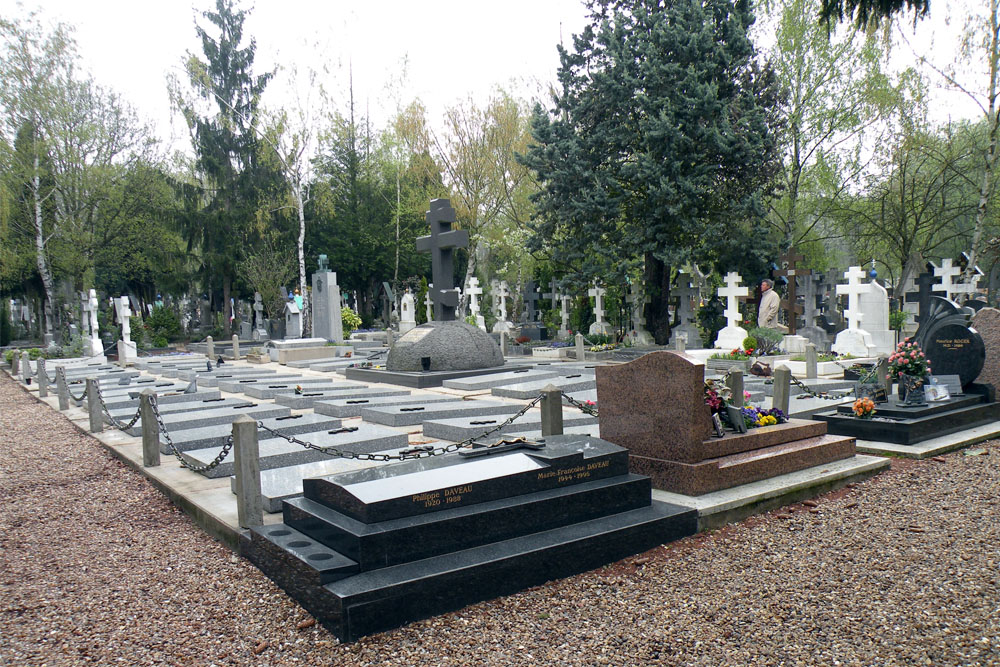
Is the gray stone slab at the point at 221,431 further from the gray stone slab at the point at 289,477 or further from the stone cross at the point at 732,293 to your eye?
the stone cross at the point at 732,293

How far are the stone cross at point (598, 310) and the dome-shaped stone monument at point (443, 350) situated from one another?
7.94 meters

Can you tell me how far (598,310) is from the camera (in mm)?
23328

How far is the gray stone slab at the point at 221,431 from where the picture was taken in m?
7.82

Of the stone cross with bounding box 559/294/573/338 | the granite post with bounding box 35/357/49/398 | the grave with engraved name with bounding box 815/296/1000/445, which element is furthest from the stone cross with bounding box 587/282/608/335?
the granite post with bounding box 35/357/49/398

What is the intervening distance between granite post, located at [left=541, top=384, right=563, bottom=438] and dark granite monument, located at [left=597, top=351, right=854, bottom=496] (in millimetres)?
565

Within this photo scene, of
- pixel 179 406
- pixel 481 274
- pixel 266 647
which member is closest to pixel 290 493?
pixel 266 647

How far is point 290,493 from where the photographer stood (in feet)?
17.7

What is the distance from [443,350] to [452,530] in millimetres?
10929

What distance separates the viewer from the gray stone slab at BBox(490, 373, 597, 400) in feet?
37.9

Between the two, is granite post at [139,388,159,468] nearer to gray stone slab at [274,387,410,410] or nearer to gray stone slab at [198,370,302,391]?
gray stone slab at [274,387,410,410]

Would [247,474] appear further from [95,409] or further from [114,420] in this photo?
[95,409]

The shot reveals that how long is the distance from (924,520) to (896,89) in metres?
24.1

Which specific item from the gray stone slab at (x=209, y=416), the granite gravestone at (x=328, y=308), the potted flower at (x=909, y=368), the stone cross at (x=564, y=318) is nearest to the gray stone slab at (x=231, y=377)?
the gray stone slab at (x=209, y=416)

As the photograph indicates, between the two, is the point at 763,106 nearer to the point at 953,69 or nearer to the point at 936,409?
the point at 953,69
